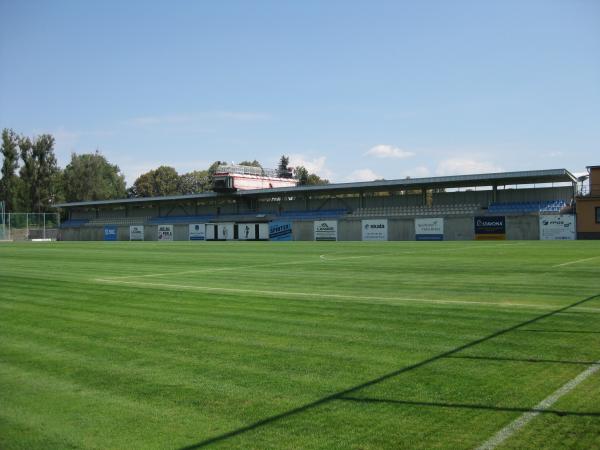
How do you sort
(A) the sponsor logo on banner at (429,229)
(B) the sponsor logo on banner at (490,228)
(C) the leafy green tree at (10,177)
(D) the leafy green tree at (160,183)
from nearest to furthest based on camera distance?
(B) the sponsor logo on banner at (490,228)
(A) the sponsor logo on banner at (429,229)
(C) the leafy green tree at (10,177)
(D) the leafy green tree at (160,183)

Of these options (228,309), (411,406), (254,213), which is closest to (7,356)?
(228,309)

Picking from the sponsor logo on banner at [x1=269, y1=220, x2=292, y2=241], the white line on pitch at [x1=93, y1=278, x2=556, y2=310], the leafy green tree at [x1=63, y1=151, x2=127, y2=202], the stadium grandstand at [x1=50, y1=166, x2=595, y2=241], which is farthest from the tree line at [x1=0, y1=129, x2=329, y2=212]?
the white line on pitch at [x1=93, y1=278, x2=556, y2=310]

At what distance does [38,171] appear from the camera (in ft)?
358

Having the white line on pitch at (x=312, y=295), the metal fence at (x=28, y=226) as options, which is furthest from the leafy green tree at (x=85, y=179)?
the white line on pitch at (x=312, y=295)

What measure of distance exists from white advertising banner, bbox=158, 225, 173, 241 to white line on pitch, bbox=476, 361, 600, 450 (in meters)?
69.0

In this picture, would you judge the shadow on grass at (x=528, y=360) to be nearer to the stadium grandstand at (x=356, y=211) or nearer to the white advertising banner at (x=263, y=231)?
the stadium grandstand at (x=356, y=211)

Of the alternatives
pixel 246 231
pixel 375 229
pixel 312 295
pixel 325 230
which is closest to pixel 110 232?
pixel 246 231

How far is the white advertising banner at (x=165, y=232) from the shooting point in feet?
238

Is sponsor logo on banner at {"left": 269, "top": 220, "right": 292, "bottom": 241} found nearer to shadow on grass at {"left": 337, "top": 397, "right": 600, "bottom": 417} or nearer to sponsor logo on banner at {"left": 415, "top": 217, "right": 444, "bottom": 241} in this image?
sponsor logo on banner at {"left": 415, "top": 217, "right": 444, "bottom": 241}

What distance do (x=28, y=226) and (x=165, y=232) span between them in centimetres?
3113

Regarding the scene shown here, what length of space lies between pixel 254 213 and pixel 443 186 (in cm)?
2637

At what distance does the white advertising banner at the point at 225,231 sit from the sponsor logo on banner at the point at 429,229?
24.6 metres

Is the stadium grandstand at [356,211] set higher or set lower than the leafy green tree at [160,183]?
lower

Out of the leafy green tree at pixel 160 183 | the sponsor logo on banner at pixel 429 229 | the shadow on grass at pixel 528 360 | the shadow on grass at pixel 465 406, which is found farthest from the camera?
the leafy green tree at pixel 160 183
